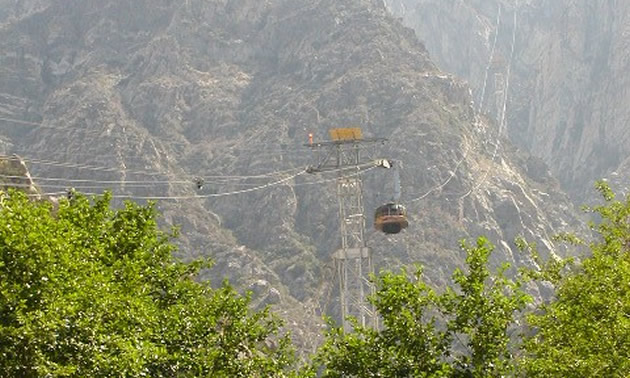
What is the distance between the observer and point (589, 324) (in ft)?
68.6

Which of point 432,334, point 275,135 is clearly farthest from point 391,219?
point 275,135

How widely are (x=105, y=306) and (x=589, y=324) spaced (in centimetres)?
1234

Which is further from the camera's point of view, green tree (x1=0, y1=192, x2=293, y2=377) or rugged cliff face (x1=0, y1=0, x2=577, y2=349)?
rugged cliff face (x1=0, y1=0, x2=577, y2=349)

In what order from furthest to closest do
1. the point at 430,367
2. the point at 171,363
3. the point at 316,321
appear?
the point at 316,321 → the point at 171,363 → the point at 430,367

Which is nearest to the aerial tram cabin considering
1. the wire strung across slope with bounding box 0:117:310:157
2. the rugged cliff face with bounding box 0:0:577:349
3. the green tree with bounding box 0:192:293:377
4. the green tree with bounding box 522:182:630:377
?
the green tree with bounding box 0:192:293:377

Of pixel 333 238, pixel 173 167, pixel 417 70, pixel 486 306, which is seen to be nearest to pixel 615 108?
pixel 417 70

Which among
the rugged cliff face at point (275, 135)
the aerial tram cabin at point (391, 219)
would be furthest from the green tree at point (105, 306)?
the rugged cliff face at point (275, 135)

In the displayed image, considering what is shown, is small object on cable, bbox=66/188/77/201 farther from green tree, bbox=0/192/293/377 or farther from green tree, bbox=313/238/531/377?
green tree, bbox=313/238/531/377

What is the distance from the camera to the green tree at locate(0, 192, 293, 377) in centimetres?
1875

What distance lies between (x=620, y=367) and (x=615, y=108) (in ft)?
635

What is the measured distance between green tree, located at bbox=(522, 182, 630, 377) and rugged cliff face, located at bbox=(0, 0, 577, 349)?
90886mm

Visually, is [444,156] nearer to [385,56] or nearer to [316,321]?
[385,56]

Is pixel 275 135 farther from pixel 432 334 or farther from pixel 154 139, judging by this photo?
pixel 432 334

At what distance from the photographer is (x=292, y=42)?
7559 inches
